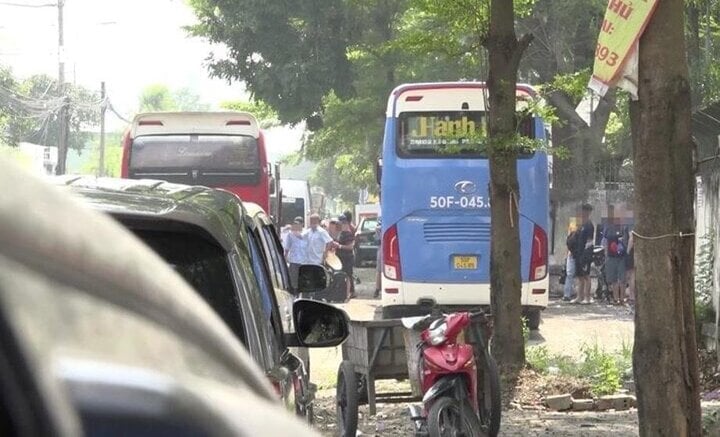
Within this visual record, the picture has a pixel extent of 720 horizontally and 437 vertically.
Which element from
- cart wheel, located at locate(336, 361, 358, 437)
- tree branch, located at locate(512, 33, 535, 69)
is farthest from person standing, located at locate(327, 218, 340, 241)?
cart wheel, located at locate(336, 361, 358, 437)

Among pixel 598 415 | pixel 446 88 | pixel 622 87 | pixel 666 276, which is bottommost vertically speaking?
pixel 598 415

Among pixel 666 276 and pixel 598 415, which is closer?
pixel 666 276

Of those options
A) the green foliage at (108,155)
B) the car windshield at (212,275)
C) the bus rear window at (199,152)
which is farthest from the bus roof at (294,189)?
the green foliage at (108,155)

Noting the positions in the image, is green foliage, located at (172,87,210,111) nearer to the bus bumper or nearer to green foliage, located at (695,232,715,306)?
the bus bumper

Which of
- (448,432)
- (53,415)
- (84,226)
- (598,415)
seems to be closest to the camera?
(53,415)

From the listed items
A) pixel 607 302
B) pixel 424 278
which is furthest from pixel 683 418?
pixel 607 302

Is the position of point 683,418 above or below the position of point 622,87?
below

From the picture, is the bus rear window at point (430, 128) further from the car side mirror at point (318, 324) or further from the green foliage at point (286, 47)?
the green foliage at point (286, 47)

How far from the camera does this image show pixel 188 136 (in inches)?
871

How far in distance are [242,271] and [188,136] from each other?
61.9 ft

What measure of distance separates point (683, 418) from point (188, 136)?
16.4m

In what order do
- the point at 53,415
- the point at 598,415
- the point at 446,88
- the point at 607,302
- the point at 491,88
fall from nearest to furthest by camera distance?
the point at 53,415
the point at 598,415
the point at 491,88
the point at 446,88
the point at 607,302

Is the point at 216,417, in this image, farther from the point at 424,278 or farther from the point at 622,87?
the point at 424,278

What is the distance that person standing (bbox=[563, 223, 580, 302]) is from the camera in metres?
24.8
